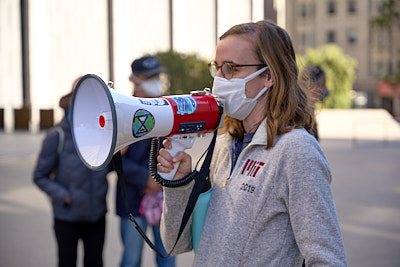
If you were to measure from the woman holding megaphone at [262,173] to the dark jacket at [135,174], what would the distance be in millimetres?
1659

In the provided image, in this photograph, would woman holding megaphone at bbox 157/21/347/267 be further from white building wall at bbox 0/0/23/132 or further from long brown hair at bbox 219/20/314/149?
white building wall at bbox 0/0/23/132

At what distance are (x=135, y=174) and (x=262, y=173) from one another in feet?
6.68

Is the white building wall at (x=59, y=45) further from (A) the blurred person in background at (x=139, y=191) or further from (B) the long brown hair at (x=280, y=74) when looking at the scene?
(B) the long brown hair at (x=280, y=74)

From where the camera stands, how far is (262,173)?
165cm

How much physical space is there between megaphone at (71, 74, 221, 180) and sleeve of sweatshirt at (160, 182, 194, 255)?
0.24ft

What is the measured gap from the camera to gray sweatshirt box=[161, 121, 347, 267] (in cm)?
157

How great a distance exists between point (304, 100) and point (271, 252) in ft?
1.74

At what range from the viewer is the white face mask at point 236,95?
179 centimetres

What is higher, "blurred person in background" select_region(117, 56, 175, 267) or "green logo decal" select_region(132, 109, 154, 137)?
"green logo decal" select_region(132, 109, 154, 137)

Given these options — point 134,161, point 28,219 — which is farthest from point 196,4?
point 134,161

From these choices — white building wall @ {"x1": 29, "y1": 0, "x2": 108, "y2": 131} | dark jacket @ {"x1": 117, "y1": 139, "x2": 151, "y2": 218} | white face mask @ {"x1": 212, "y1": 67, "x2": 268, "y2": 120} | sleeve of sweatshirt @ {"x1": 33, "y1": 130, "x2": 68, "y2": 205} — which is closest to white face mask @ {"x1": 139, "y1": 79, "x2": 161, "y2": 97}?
dark jacket @ {"x1": 117, "y1": 139, "x2": 151, "y2": 218}

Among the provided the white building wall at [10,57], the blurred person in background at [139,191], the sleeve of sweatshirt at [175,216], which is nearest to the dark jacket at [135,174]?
the blurred person in background at [139,191]

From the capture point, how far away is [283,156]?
5.33ft

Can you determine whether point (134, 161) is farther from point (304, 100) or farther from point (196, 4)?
point (196, 4)
